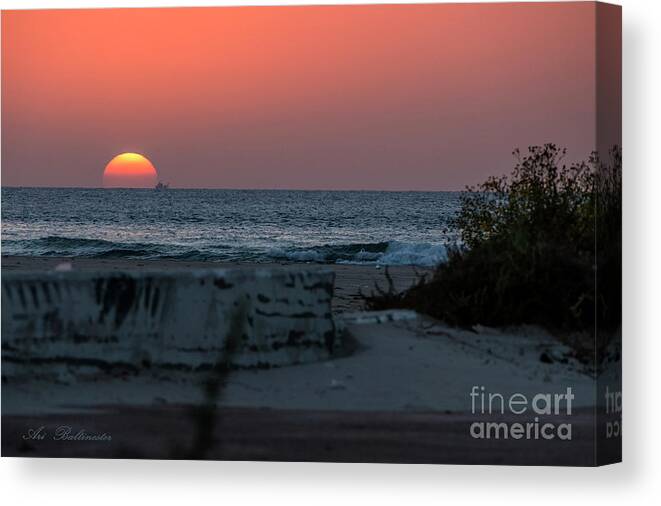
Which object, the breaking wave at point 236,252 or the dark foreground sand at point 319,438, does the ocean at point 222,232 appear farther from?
the dark foreground sand at point 319,438

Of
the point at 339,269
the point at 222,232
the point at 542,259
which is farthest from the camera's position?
the point at 222,232

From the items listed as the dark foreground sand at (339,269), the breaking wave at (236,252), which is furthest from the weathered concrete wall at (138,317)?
the breaking wave at (236,252)

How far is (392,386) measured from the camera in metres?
9.37

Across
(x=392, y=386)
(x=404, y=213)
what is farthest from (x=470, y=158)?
(x=404, y=213)

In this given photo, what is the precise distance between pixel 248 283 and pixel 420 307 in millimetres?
2240

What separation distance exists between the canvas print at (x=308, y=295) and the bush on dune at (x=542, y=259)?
21 mm

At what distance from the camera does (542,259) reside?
10414 mm

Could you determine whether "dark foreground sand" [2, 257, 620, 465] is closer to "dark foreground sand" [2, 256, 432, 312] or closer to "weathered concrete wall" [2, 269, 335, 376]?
"weathered concrete wall" [2, 269, 335, 376]

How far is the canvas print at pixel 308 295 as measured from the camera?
9117 millimetres

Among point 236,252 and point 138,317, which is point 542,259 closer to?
point 138,317

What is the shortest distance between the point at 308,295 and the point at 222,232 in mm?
23625

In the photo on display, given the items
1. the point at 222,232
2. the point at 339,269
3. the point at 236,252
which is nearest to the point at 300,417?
the point at 339,269

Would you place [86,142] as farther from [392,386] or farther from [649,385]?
[649,385]

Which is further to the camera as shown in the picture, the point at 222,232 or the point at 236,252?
the point at 222,232
